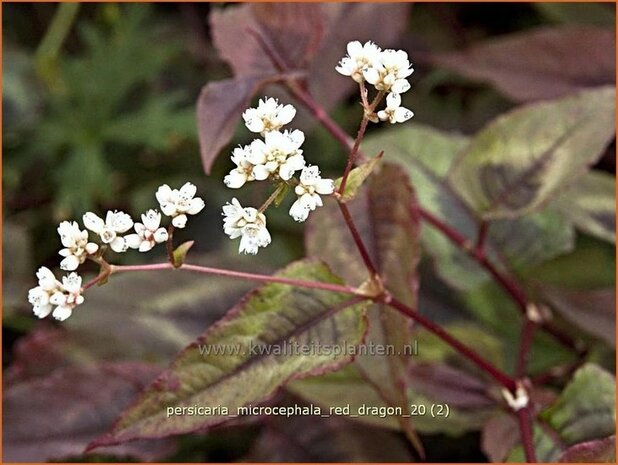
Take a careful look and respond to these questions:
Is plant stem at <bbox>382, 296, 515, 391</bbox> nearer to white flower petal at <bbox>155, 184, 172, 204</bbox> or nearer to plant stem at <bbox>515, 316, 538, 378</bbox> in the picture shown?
plant stem at <bbox>515, 316, 538, 378</bbox>

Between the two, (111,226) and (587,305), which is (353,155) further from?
(587,305)

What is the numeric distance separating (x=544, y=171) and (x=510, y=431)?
0.22m

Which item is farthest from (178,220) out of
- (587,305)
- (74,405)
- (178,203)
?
(587,305)

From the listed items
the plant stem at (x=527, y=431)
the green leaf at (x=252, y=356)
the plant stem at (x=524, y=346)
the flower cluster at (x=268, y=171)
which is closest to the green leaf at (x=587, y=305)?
the plant stem at (x=524, y=346)

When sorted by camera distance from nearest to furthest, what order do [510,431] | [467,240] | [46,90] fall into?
1. [510,431]
2. [467,240]
3. [46,90]

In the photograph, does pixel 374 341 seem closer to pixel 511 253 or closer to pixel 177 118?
pixel 511 253

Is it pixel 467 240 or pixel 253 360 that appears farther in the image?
pixel 467 240

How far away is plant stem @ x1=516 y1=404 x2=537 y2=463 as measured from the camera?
585 millimetres

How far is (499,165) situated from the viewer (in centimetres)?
73

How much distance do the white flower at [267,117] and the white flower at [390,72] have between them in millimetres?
49

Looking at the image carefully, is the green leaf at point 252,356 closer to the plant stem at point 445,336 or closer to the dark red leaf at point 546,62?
the plant stem at point 445,336

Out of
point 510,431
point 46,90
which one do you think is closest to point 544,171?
point 510,431

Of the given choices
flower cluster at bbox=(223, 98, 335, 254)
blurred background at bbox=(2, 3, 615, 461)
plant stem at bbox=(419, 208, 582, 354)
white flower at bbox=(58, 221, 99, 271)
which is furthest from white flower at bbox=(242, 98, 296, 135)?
blurred background at bbox=(2, 3, 615, 461)

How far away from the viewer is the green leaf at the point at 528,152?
0.70m
